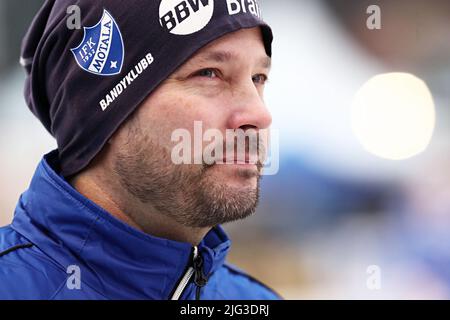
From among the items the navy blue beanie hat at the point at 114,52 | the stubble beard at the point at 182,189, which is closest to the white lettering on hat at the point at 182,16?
the navy blue beanie hat at the point at 114,52

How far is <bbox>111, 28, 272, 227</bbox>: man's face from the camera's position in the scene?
122 cm

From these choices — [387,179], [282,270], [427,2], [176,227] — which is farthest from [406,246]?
[176,227]

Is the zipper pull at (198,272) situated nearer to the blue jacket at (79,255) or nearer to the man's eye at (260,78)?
the blue jacket at (79,255)

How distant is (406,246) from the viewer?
145 inches

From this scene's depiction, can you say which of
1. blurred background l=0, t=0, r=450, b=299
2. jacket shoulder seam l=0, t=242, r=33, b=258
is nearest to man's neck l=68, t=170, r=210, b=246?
jacket shoulder seam l=0, t=242, r=33, b=258

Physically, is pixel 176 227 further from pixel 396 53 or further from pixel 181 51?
pixel 396 53

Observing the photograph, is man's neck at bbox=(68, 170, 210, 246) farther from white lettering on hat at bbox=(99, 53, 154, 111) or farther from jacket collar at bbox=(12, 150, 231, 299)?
white lettering on hat at bbox=(99, 53, 154, 111)

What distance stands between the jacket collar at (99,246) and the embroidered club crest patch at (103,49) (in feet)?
0.85

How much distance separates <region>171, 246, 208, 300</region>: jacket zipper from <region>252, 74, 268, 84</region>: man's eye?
43 cm

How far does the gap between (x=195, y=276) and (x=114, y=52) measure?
545mm

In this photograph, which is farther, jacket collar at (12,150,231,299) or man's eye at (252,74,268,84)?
man's eye at (252,74,268,84)

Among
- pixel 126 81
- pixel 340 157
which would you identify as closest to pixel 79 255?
pixel 126 81

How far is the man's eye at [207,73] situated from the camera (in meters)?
1.26

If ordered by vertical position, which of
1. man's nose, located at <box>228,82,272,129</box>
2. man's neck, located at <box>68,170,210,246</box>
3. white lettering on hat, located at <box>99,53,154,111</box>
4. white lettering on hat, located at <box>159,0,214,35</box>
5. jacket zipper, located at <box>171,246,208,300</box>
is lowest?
jacket zipper, located at <box>171,246,208,300</box>
